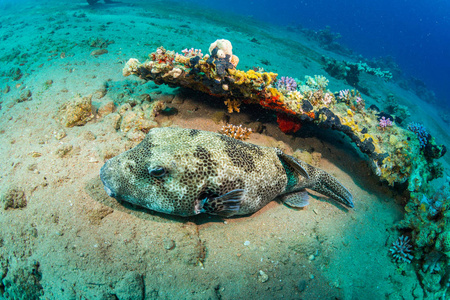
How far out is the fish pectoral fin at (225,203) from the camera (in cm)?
286

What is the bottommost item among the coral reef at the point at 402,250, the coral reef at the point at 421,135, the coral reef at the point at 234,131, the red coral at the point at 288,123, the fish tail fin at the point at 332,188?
the coral reef at the point at 402,250

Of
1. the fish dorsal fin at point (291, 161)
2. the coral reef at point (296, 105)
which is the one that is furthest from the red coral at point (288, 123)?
the fish dorsal fin at point (291, 161)

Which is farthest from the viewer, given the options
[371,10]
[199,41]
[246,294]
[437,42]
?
[371,10]

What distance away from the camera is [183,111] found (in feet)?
18.1

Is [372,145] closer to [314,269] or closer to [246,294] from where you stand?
[314,269]

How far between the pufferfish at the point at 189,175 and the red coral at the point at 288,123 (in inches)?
81.9

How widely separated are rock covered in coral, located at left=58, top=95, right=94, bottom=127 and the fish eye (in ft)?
11.5

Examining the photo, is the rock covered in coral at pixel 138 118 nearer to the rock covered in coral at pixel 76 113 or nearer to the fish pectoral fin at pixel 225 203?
the rock covered in coral at pixel 76 113

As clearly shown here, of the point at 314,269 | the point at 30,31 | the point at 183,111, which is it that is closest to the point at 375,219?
the point at 314,269

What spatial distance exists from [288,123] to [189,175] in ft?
11.3

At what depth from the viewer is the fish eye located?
9.05 feet

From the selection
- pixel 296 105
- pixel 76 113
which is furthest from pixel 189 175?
pixel 76 113

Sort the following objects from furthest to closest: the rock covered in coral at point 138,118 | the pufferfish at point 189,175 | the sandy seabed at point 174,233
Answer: the rock covered in coral at point 138,118 → the pufferfish at point 189,175 → the sandy seabed at point 174,233

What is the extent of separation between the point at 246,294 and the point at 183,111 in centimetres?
444
